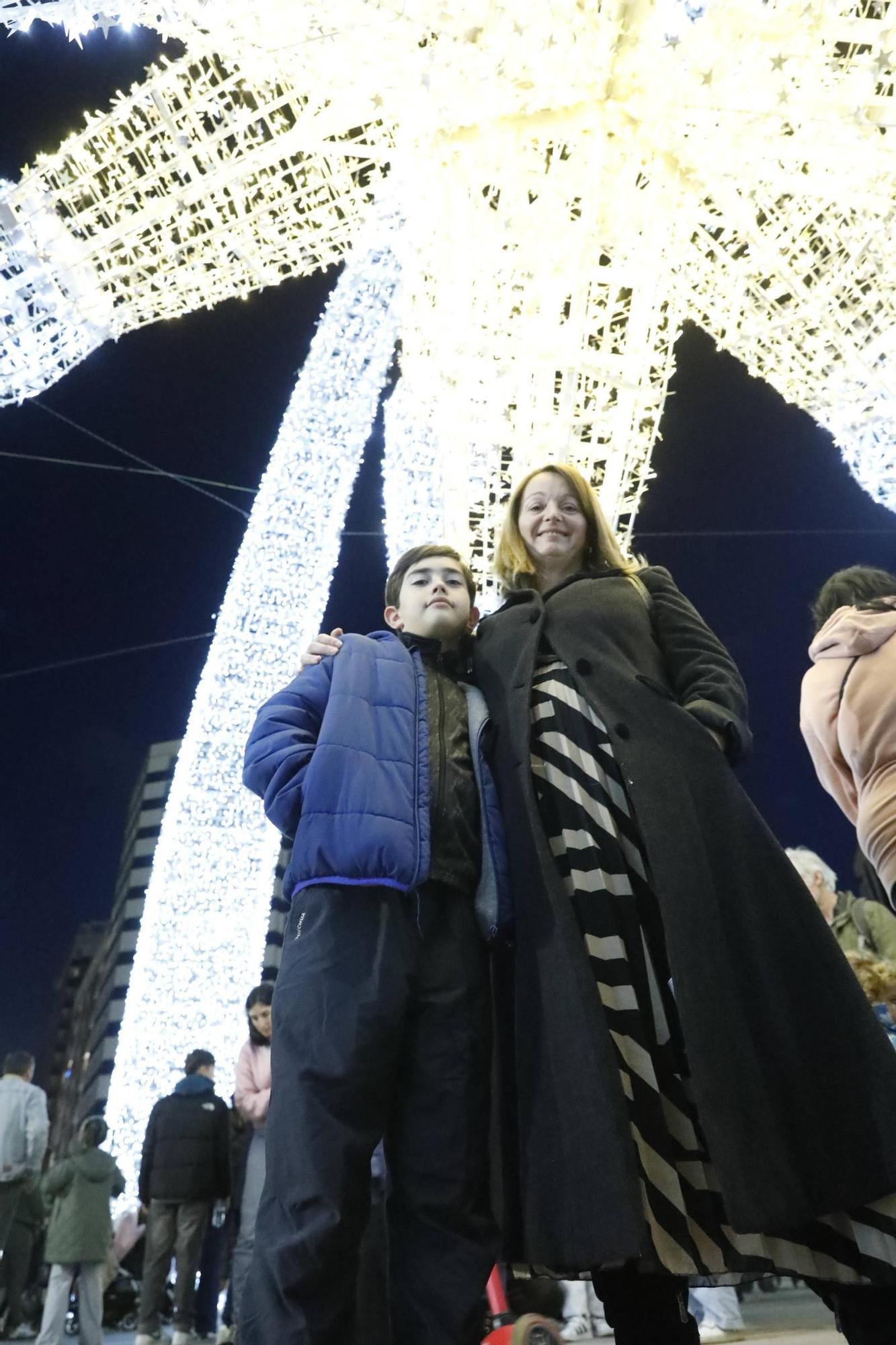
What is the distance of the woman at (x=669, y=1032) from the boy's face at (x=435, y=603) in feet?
0.76

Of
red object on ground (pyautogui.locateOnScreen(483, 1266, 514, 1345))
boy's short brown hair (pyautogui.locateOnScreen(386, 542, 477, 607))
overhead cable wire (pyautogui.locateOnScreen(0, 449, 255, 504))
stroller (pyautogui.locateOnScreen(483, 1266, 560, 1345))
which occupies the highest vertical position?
overhead cable wire (pyautogui.locateOnScreen(0, 449, 255, 504))

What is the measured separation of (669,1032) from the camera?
1407mm

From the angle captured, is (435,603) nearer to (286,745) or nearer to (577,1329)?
(286,745)

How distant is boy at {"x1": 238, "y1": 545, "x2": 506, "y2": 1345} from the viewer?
1245 mm

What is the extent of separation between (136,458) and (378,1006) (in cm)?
545

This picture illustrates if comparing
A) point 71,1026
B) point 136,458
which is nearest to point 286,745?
point 136,458

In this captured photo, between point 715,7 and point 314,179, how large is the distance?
1.21 metres

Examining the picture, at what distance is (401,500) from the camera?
12.1 ft

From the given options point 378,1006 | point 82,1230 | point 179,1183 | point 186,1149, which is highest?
point 186,1149

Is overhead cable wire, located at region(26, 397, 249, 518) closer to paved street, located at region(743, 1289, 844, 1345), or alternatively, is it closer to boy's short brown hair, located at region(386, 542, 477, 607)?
boy's short brown hair, located at region(386, 542, 477, 607)

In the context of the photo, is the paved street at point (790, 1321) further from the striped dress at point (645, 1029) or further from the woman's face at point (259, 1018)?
the woman's face at point (259, 1018)

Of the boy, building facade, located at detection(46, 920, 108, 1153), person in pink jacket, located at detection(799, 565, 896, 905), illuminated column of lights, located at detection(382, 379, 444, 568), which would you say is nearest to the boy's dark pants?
the boy

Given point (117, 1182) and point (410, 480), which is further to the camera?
point (117, 1182)

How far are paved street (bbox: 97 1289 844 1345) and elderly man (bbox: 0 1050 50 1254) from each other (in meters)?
0.93
